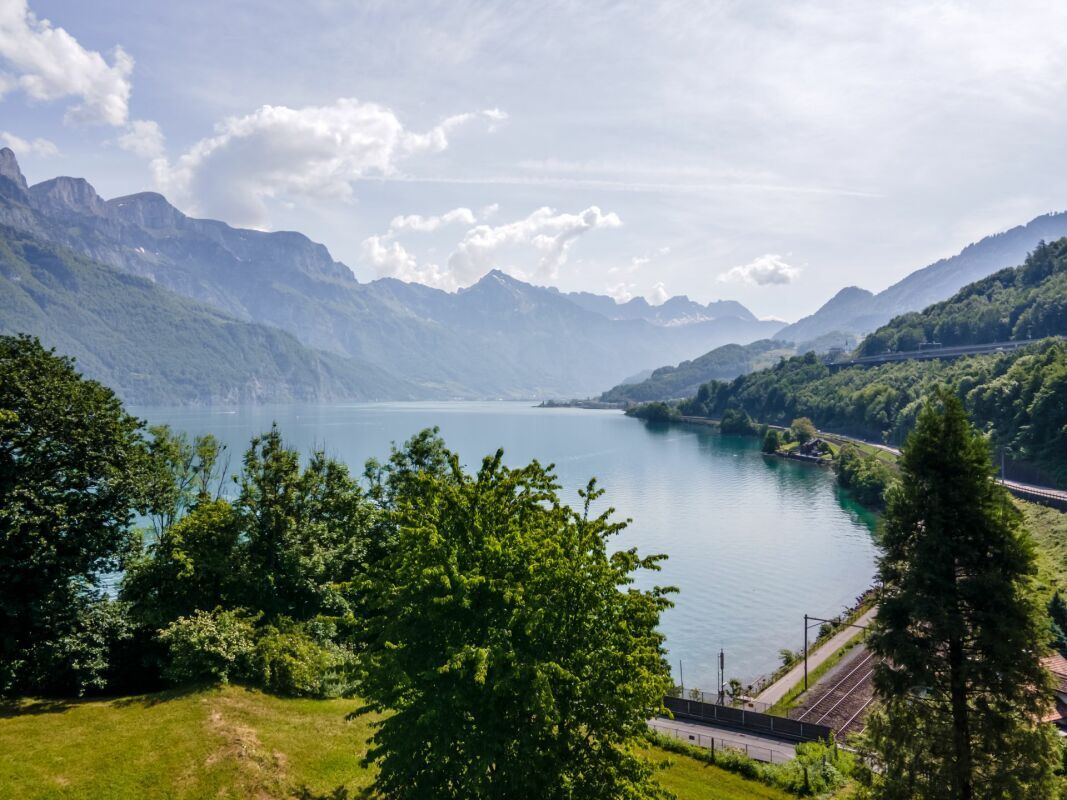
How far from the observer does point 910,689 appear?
22016mm

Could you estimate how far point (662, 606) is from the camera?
58.8ft

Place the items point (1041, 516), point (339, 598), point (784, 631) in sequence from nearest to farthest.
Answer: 1. point (339, 598)
2. point (784, 631)
3. point (1041, 516)

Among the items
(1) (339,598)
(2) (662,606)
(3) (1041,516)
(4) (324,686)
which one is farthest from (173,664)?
(3) (1041,516)

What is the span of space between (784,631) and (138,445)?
56600mm

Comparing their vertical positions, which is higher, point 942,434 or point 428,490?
point 942,434

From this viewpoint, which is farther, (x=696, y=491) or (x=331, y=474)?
(x=696, y=491)

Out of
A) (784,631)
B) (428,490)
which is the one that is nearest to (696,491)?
(784,631)

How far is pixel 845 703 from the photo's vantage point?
43812 millimetres

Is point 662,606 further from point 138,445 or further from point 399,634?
point 138,445

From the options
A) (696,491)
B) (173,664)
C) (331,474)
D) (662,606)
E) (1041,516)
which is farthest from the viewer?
(696,491)

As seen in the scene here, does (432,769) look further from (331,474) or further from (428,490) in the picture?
(331,474)

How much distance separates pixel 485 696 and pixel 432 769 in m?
2.35

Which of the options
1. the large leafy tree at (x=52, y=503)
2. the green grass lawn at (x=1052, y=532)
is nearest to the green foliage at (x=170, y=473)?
the large leafy tree at (x=52, y=503)

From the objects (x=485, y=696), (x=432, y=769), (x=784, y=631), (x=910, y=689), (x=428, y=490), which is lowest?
(x=784, y=631)
